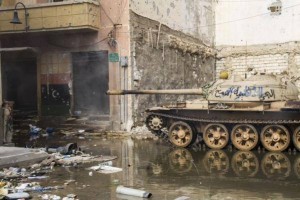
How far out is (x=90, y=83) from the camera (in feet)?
59.6

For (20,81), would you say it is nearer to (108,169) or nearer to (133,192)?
(108,169)

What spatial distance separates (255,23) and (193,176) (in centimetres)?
1819

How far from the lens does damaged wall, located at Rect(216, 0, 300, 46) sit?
24.6 m

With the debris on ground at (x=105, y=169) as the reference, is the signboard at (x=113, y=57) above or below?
above

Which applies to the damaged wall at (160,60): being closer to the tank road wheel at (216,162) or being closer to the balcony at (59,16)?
the balcony at (59,16)

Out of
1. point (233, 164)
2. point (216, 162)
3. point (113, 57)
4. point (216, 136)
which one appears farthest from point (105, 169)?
point (113, 57)

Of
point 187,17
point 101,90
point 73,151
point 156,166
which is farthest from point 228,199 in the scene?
point 187,17

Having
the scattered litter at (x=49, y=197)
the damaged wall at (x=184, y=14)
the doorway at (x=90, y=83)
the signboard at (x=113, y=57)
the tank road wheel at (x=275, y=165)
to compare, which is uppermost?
the damaged wall at (x=184, y=14)

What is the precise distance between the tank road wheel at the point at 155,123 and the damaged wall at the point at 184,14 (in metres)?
5.26

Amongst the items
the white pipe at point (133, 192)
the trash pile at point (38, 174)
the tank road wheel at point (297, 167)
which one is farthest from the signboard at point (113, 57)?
the white pipe at point (133, 192)

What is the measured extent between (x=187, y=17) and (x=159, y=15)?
140 inches

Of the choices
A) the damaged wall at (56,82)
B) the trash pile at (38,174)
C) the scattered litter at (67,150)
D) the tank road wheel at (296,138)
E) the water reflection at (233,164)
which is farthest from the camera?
the damaged wall at (56,82)

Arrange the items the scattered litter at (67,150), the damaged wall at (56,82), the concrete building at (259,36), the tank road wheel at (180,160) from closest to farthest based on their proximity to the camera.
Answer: the tank road wheel at (180,160)
the scattered litter at (67,150)
the damaged wall at (56,82)
the concrete building at (259,36)

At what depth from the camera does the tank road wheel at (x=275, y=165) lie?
30.0ft
